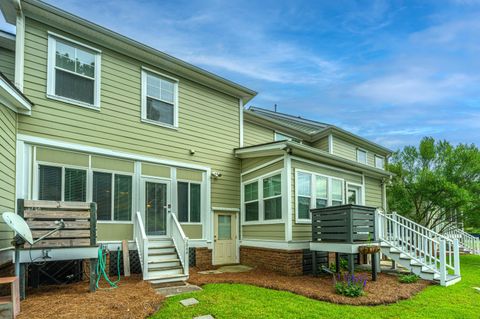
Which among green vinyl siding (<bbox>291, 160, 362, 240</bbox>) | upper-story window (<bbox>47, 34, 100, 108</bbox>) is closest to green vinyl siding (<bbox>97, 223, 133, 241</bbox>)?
upper-story window (<bbox>47, 34, 100, 108</bbox>)

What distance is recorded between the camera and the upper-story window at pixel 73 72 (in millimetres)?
7180

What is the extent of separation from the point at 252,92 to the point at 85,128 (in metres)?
5.68

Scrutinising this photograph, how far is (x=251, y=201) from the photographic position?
10.1 m

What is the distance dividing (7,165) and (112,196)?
2.40 meters

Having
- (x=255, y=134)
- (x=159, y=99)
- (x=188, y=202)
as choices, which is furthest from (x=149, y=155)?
(x=255, y=134)

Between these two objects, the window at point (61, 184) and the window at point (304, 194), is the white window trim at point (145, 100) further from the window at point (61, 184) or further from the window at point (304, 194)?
the window at point (304, 194)

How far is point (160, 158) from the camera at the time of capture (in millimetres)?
8789

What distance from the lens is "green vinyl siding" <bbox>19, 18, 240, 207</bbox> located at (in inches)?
273

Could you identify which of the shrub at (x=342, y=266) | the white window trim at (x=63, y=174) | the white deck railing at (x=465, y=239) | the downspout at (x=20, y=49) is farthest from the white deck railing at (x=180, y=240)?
the white deck railing at (x=465, y=239)

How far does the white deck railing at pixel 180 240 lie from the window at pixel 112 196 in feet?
3.91

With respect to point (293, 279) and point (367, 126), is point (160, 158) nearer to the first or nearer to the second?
point (293, 279)

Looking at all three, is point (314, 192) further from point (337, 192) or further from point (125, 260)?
point (125, 260)

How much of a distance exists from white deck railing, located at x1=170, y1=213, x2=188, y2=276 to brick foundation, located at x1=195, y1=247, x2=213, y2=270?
1.08m

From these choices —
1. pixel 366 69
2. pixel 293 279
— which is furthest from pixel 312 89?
pixel 293 279
